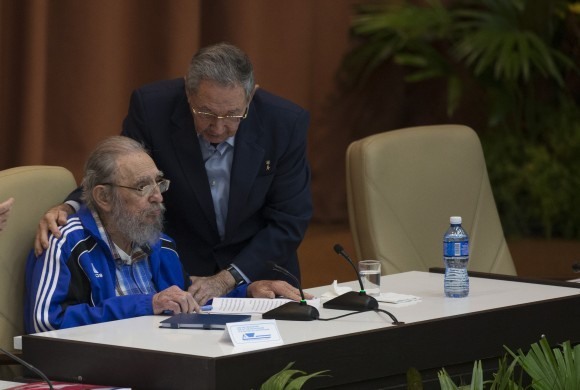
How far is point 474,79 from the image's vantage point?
7.16 meters

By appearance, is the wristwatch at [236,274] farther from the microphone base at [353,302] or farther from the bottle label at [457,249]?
the bottle label at [457,249]

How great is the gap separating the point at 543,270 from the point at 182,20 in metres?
2.50

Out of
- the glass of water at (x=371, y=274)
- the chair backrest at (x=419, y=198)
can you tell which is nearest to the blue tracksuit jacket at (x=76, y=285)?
the glass of water at (x=371, y=274)

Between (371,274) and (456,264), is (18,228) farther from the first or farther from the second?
(456,264)

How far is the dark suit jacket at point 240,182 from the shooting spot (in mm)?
4203

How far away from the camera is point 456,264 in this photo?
3.82 meters

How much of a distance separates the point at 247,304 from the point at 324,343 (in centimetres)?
65

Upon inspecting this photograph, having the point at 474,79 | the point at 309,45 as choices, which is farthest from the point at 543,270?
the point at 309,45

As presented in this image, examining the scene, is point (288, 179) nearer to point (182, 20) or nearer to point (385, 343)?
point (385, 343)

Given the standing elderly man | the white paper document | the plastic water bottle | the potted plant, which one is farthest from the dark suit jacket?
the potted plant

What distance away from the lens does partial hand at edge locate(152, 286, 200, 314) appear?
11.5 feet

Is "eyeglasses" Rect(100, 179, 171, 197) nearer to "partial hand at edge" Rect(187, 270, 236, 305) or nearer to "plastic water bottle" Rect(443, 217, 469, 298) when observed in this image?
"partial hand at edge" Rect(187, 270, 236, 305)

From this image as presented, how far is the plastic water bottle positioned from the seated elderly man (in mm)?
465

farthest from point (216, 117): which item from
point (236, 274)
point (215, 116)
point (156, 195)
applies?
point (236, 274)
